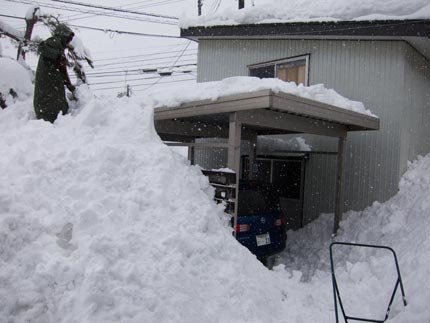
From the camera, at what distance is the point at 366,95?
8602mm

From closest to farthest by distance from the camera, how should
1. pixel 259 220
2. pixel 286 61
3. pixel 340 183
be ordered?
pixel 259 220, pixel 340 183, pixel 286 61

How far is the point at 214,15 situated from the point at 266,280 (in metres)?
8.39

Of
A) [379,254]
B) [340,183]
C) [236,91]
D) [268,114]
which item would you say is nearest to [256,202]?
[268,114]

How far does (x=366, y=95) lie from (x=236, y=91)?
4.10 meters

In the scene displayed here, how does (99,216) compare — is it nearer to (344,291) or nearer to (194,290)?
(194,290)

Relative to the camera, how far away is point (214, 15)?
1092 cm

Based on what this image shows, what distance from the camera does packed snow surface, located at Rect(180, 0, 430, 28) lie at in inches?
295

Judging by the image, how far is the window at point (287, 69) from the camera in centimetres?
966

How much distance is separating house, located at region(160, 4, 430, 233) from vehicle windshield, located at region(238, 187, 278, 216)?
2.93m

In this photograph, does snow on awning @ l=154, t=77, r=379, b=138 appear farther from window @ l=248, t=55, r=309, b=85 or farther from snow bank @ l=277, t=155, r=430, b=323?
window @ l=248, t=55, r=309, b=85

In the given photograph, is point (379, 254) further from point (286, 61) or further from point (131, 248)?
point (286, 61)

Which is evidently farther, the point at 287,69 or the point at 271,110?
the point at 287,69

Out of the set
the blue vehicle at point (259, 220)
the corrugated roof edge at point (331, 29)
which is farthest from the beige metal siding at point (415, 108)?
the blue vehicle at point (259, 220)

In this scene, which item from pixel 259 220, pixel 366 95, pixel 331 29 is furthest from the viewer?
pixel 366 95
